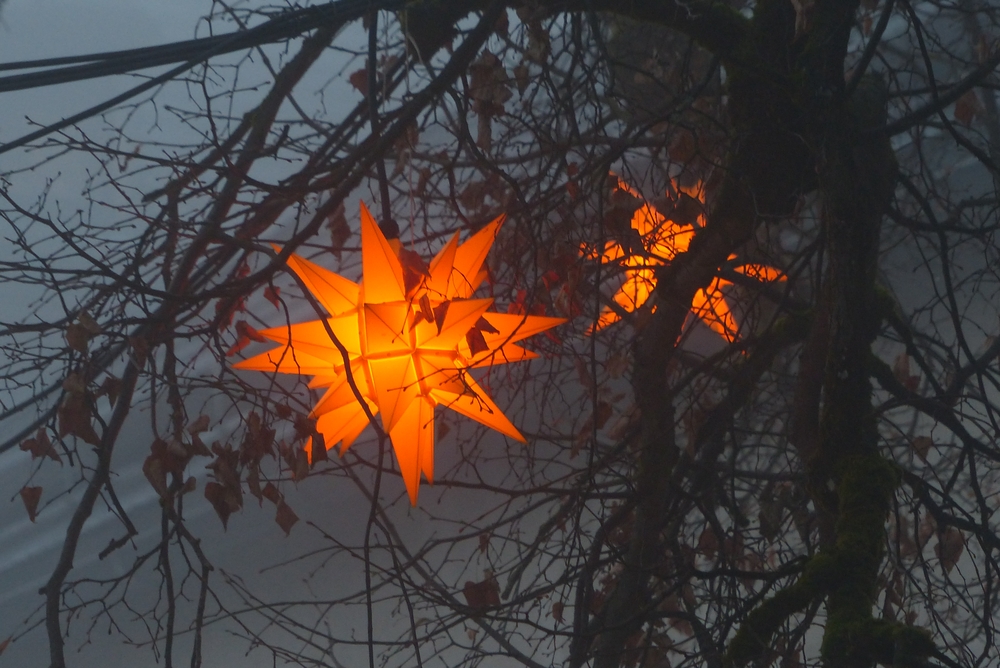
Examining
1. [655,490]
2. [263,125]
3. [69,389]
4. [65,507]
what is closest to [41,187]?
[65,507]

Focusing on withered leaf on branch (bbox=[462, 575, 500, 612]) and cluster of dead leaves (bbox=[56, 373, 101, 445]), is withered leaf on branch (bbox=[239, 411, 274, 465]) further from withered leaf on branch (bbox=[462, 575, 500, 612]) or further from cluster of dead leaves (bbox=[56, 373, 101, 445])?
withered leaf on branch (bbox=[462, 575, 500, 612])

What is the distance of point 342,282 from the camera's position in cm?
110

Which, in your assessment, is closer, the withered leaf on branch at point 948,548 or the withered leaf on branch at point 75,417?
the withered leaf on branch at point 75,417

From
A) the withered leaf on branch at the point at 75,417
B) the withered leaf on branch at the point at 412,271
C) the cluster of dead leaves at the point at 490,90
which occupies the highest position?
the cluster of dead leaves at the point at 490,90

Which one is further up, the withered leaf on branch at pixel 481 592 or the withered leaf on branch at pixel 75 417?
the withered leaf on branch at pixel 481 592

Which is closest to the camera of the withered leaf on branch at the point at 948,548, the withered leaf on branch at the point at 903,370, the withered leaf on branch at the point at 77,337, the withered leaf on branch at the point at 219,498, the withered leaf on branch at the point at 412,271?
the withered leaf on branch at the point at 412,271

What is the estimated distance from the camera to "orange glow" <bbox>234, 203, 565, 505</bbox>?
104cm

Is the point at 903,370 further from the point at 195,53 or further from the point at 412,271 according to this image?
the point at 195,53

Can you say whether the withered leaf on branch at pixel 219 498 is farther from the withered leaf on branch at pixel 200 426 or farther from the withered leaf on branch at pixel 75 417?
the withered leaf on branch at pixel 75 417

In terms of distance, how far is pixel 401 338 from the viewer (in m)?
1.06

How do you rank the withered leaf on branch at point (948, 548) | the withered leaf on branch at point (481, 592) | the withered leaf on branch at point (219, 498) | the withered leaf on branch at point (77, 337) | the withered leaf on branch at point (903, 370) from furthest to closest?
the withered leaf on branch at point (903, 370)
the withered leaf on branch at point (481, 592)
the withered leaf on branch at point (948, 548)
the withered leaf on branch at point (219, 498)
the withered leaf on branch at point (77, 337)

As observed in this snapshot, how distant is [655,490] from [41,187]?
2227mm

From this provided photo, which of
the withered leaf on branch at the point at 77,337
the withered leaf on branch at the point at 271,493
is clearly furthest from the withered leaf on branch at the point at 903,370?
the withered leaf on branch at the point at 77,337

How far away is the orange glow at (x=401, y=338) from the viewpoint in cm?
104
